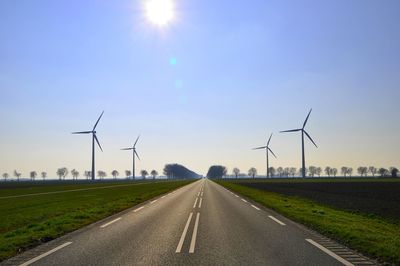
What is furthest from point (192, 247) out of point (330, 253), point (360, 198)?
point (360, 198)

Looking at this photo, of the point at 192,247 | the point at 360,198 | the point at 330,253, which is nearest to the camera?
the point at 330,253

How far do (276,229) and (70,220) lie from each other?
9982mm

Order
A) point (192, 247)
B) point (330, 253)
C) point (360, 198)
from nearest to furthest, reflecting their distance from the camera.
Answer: point (330, 253), point (192, 247), point (360, 198)

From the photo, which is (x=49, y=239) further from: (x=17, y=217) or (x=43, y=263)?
(x=17, y=217)

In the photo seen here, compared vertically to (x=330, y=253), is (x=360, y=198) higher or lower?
lower

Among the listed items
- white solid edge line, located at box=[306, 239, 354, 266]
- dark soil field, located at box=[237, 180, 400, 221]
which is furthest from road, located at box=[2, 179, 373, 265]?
dark soil field, located at box=[237, 180, 400, 221]

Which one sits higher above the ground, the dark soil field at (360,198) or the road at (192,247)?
the road at (192,247)

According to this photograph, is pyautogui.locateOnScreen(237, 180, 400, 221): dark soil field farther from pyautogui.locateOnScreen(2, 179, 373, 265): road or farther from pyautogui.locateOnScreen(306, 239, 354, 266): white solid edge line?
pyautogui.locateOnScreen(306, 239, 354, 266): white solid edge line

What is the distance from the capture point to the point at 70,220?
1978 centimetres

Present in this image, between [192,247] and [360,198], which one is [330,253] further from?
[360,198]

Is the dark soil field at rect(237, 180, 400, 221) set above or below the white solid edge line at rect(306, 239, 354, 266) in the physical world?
below

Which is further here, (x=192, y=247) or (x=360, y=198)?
(x=360, y=198)

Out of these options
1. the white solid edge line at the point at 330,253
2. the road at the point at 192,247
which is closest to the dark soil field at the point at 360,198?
the road at the point at 192,247

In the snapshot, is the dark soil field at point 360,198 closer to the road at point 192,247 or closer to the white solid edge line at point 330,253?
the road at point 192,247
